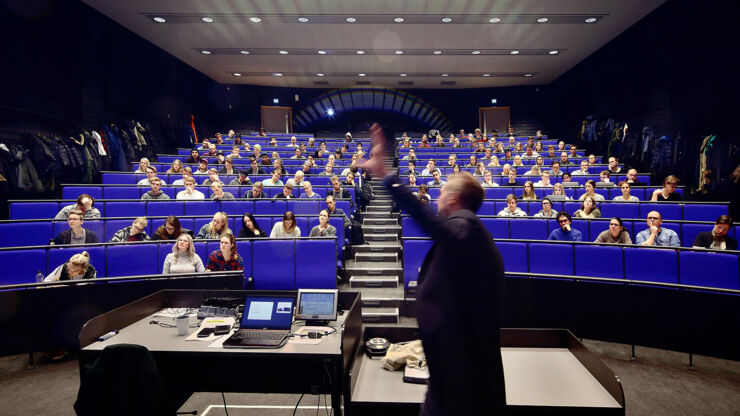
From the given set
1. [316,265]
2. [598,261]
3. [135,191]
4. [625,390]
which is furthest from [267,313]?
[135,191]

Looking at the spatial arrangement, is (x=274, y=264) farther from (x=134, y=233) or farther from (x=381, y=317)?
(x=134, y=233)

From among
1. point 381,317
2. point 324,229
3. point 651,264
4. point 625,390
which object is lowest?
point 625,390

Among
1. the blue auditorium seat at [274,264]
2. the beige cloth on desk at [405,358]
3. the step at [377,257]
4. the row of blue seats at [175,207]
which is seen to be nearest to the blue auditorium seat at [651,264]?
the step at [377,257]

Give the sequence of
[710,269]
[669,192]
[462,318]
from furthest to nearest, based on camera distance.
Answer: [669,192]
[710,269]
[462,318]

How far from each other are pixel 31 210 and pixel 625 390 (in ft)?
22.2

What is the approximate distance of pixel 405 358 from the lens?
5.53 ft

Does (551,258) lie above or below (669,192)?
below

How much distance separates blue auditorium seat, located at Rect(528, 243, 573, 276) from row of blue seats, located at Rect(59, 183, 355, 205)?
3.37 m

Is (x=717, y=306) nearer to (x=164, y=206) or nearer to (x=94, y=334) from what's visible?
(x=94, y=334)

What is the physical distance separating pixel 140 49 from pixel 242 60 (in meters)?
2.74

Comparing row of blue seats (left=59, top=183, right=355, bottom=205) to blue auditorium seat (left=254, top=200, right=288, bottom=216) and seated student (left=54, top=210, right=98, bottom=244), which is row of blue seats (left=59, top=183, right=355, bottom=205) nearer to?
blue auditorium seat (left=254, top=200, right=288, bottom=216)

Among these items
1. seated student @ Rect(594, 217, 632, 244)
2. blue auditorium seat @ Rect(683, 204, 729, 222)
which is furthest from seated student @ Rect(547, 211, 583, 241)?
blue auditorium seat @ Rect(683, 204, 729, 222)

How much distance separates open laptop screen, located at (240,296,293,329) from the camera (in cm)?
226

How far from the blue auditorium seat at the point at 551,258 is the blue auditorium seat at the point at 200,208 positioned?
163 inches
